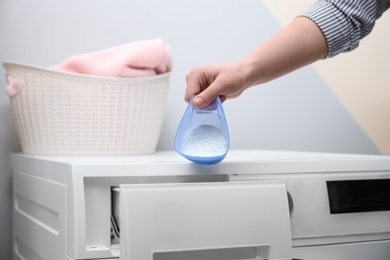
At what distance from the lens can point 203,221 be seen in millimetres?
735

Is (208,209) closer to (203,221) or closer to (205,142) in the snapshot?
(203,221)

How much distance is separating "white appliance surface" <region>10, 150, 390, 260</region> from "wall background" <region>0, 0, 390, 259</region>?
39 centimetres

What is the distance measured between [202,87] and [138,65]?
0.31 meters

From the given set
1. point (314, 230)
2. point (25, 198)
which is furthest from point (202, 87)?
point (25, 198)

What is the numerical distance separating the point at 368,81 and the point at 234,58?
1.57 feet

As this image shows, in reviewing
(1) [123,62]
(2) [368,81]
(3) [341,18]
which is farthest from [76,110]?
(2) [368,81]

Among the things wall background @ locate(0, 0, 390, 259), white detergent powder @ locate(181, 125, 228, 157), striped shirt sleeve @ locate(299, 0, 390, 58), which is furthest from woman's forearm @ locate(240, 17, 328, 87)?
wall background @ locate(0, 0, 390, 259)

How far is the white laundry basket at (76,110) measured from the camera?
1076 millimetres

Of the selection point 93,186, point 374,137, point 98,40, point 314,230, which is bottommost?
point 314,230

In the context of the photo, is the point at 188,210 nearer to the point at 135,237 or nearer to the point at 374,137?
the point at 135,237

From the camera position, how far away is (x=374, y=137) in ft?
5.50

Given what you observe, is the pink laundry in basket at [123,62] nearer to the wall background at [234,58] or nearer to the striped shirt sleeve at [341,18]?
the wall background at [234,58]

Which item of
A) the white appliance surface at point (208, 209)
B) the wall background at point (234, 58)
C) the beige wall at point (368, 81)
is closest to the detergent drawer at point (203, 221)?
the white appliance surface at point (208, 209)

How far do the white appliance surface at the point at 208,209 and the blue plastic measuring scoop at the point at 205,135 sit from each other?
4 centimetres
